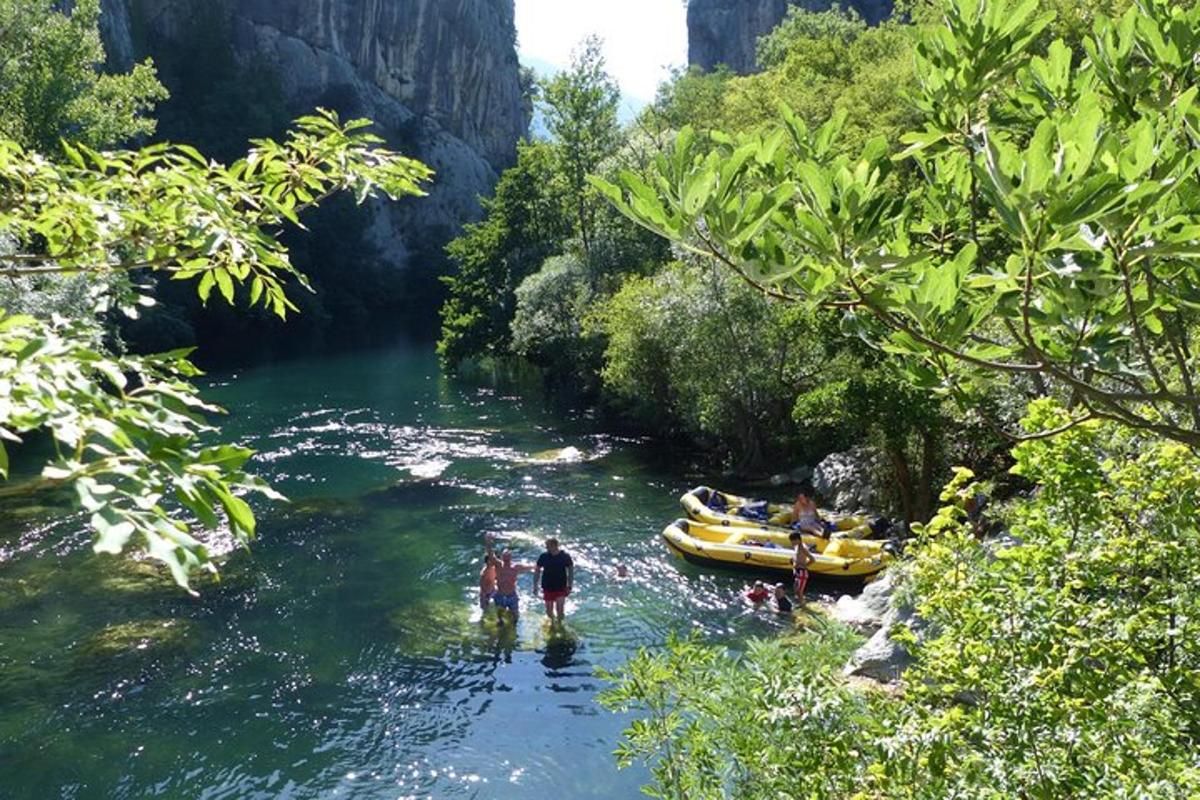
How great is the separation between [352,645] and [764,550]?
265 inches

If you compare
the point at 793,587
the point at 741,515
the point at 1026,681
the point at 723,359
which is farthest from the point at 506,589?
the point at 1026,681

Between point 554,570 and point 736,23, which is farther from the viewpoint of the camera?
point 736,23

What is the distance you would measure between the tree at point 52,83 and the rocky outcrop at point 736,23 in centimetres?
5391

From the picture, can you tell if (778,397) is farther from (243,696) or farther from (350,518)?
(243,696)

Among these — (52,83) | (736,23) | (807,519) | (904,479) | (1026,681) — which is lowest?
(807,519)

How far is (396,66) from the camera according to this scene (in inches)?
2889

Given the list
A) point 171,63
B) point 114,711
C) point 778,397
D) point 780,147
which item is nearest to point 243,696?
point 114,711

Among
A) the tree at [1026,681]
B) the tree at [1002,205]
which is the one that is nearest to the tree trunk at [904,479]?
the tree at [1026,681]

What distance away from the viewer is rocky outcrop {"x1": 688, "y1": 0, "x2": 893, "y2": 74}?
67.3 meters

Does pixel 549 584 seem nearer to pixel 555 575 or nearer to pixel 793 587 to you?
pixel 555 575

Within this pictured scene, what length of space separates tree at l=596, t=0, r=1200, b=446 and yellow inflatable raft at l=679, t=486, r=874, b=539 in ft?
40.1

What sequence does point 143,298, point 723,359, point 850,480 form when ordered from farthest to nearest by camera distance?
point 723,359, point 850,480, point 143,298

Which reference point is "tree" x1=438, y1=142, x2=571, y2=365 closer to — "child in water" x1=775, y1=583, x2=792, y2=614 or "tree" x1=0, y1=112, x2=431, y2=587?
"child in water" x1=775, y1=583, x2=792, y2=614

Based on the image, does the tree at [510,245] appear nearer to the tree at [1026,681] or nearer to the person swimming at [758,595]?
the person swimming at [758,595]
